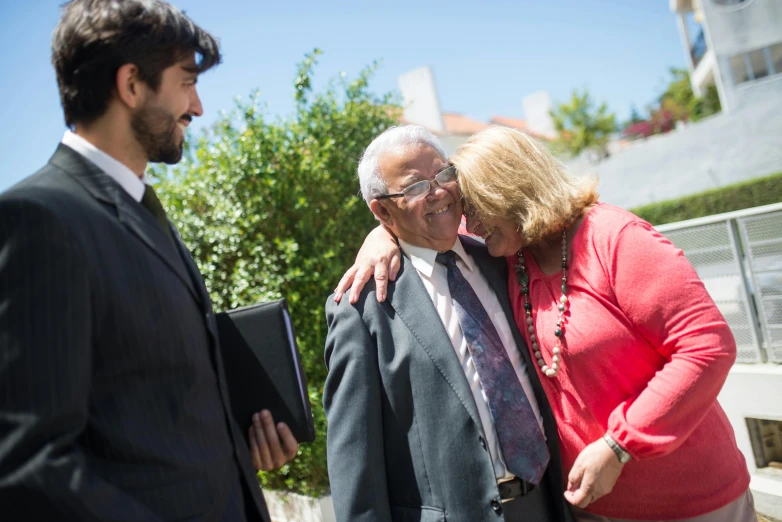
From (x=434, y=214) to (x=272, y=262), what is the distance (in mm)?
3022

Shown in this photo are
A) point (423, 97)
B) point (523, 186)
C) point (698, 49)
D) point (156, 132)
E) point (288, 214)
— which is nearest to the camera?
point (156, 132)

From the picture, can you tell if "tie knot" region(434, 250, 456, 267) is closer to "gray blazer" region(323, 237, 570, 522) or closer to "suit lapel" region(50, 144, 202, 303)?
"gray blazer" region(323, 237, 570, 522)

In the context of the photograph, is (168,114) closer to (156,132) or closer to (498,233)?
(156,132)

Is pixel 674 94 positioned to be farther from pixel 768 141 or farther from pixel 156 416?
pixel 156 416

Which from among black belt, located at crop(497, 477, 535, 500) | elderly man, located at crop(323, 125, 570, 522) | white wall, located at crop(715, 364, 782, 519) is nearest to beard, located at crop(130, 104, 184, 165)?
elderly man, located at crop(323, 125, 570, 522)

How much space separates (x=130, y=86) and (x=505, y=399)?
1691 millimetres

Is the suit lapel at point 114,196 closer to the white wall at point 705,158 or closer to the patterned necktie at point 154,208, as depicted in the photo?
the patterned necktie at point 154,208

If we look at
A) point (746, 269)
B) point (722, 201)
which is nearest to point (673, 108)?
point (722, 201)

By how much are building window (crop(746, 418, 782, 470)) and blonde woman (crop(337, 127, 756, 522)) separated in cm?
246

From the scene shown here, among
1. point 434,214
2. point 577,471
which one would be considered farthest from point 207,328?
point 577,471

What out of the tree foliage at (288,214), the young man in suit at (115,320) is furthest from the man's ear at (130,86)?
the tree foliage at (288,214)

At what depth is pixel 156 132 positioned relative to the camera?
1579mm

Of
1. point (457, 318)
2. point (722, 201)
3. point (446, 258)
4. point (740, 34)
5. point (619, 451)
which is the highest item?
point (740, 34)

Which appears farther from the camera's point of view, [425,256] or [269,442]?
[425,256]
